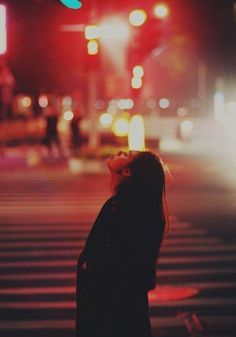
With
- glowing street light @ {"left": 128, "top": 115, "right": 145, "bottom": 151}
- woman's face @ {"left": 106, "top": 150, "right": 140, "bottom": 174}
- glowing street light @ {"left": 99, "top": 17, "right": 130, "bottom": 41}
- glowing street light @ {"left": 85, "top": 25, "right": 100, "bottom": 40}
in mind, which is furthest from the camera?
glowing street light @ {"left": 128, "top": 115, "right": 145, "bottom": 151}

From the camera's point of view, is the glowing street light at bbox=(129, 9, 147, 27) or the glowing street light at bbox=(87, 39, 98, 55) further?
the glowing street light at bbox=(87, 39, 98, 55)

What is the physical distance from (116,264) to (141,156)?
530mm

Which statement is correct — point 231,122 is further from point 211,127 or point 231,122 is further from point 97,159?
point 97,159

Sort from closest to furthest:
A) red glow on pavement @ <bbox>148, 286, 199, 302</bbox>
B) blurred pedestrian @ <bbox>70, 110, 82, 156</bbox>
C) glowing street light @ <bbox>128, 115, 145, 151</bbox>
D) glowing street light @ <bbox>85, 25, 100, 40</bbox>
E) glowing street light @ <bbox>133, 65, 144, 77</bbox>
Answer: red glow on pavement @ <bbox>148, 286, 199, 302</bbox>
glowing street light @ <bbox>85, 25, 100, 40</bbox>
glowing street light @ <bbox>133, 65, 144, 77</bbox>
glowing street light @ <bbox>128, 115, 145, 151</bbox>
blurred pedestrian @ <bbox>70, 110, 82, 156</bbox>


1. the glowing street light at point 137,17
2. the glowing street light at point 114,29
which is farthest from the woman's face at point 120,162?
the glowing street light at point 114,29

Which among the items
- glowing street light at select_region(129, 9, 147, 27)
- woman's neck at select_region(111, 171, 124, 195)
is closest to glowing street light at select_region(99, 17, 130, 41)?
glowing street light at select_region(129, 9, 147, 27)

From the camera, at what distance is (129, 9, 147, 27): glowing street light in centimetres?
1759

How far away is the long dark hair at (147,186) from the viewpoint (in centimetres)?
492

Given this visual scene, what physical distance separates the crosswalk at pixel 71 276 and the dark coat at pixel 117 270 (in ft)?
11.4

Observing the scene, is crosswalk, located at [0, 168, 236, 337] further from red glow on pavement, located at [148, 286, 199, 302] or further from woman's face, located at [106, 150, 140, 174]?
woman's face, located at [106, 150, 140, 174]

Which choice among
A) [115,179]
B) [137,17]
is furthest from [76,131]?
[115,179]

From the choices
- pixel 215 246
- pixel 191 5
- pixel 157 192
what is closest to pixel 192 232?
pixel 215 246

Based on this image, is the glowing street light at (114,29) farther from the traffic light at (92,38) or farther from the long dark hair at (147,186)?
the long dark hair at (147,186)

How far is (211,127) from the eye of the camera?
4666cm
